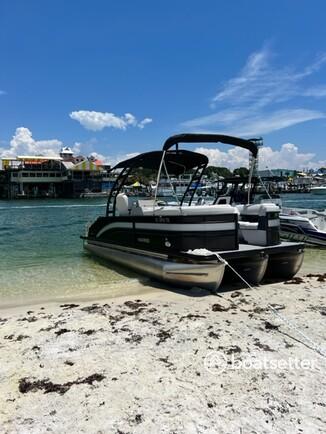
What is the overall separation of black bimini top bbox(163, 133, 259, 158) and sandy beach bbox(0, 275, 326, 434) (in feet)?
12.2

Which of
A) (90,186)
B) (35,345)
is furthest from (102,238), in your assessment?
(90,186)

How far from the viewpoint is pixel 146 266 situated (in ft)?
29.8

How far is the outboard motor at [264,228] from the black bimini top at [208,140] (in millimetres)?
1553

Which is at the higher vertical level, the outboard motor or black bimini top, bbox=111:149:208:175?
black bimini top, bbox=111:149:208:175

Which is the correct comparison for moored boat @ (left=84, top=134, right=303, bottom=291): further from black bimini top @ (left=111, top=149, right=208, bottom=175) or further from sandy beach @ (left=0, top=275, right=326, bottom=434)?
sandy beach @ (left=0, top=275, right=326, bottom=434)

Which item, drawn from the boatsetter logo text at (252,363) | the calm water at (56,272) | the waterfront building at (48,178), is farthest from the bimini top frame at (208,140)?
the waterfront building at (48,178)

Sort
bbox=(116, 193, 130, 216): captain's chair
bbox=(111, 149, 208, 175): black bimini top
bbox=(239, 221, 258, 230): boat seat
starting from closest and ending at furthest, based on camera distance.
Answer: bbox=(239, 221, 258, 230): boat seat < bbox=(111, 149, 208, 175): black bimini top < bbox=(116, 193, 130, 216): captain's chair

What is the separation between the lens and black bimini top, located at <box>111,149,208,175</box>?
1005 cm

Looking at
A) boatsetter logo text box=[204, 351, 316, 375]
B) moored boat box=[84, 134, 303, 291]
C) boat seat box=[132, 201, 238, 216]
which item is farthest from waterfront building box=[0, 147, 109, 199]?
boatsetter logo text box=[204, 351, 316, 375]

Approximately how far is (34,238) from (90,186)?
77496 mm

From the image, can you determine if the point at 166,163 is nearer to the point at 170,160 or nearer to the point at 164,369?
the point at 170,160

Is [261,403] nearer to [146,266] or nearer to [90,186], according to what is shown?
[146,266]

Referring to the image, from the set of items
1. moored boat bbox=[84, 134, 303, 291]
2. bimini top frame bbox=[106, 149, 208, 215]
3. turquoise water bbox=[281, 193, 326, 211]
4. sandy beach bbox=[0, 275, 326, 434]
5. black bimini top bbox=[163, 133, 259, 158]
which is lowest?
sandy beach bbox=[0, 275, 326, 434]

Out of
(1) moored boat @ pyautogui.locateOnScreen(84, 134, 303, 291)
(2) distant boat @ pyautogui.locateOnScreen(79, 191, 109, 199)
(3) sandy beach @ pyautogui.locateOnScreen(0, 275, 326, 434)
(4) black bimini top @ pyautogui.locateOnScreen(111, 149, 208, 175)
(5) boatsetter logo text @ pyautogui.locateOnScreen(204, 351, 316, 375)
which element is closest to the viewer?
(3) sandy beach @ pyautogui.locateOnScreen(0, 275, 326, 434)
